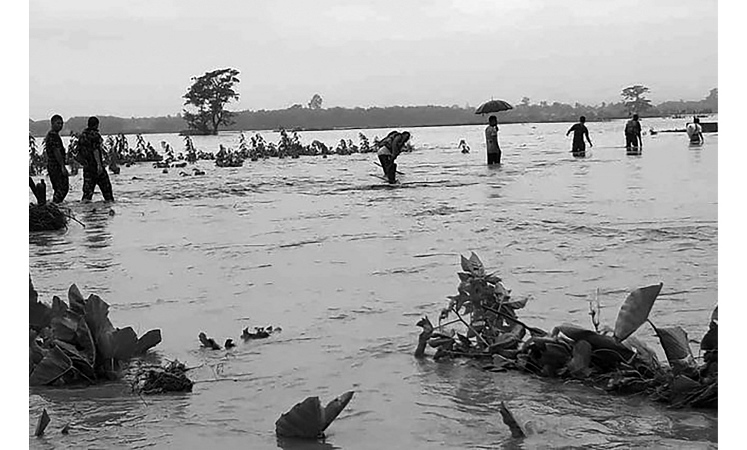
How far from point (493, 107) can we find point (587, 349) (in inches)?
763

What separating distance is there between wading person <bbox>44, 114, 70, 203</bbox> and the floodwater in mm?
419

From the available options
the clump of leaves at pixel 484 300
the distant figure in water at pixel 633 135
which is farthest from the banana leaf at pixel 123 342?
the distant figure in water at pixel 633 135

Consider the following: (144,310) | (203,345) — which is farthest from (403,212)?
(203,345)

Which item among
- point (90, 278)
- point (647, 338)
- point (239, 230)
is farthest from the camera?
point (239, 230)

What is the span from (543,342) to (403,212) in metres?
7.44

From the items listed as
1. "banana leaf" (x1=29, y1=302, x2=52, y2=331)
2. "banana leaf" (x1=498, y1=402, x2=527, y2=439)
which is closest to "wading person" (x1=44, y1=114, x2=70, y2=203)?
"banana leaf" (x1=29, y1=302, x2=52, y2=331)

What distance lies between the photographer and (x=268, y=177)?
19.1m

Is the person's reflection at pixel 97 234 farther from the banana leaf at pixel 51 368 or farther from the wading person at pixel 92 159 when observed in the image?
the banana leaf at pixel 51 368

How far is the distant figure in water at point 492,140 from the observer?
18.0 meters

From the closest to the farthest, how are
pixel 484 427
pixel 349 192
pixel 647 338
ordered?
1. pixel 484 427
2. pixel 647 338
3. pixel 349 192

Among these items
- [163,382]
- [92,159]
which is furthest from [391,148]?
[163,382]

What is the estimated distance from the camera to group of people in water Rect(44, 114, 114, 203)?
41.9 ft
